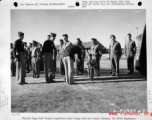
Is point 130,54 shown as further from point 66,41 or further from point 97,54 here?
point 66,41

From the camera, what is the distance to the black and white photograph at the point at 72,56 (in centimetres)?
262

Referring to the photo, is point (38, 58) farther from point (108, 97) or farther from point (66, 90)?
point (108, 97)

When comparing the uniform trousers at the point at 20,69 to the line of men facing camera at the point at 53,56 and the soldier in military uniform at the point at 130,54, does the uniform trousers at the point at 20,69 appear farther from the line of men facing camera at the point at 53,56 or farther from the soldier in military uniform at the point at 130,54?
the soldier in military uniform at the point at 130,54

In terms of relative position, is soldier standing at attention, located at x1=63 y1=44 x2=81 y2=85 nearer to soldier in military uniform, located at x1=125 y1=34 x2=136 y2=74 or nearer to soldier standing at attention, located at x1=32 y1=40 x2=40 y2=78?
soldier standing at attention, located at x1=32 y1=40 x2=40 y2=78

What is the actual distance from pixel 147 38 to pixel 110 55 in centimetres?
117

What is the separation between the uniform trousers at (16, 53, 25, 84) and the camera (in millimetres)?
A: 3240

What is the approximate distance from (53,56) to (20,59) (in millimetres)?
750

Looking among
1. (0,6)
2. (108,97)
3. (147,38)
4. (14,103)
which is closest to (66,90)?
(108,97)

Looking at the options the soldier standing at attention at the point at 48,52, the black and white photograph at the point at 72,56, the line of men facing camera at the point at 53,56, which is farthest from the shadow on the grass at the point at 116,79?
the soldier standing at attention at the point at 48,52

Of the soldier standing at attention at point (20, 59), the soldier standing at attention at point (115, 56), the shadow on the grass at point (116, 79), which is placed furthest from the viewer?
the soldier standing at attention at point (115, 56)

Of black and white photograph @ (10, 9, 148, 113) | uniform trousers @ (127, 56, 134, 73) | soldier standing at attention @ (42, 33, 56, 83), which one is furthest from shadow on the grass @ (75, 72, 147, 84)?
soldier standing at attention @ (42, 33, 56, 83)

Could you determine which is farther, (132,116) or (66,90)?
(66,90)

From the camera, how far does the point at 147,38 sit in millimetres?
2941

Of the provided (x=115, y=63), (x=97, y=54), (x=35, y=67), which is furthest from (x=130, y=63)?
(x=35, y=67)
